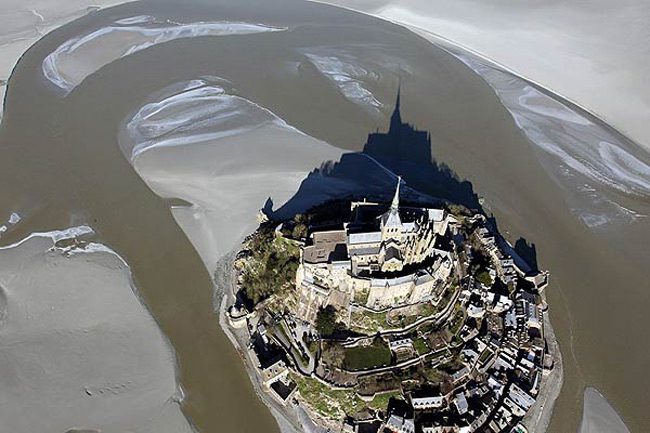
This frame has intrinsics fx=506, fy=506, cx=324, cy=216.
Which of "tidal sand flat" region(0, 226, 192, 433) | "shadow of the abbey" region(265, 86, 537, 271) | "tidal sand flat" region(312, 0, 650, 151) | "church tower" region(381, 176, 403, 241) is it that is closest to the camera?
"tidal sand flat" region(0, 226, 192, 433)

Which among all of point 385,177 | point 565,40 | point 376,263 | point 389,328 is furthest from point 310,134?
point 565,40

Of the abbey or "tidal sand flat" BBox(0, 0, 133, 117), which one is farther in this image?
"tidal sand flat" BBox(0, 0, 133, 117)

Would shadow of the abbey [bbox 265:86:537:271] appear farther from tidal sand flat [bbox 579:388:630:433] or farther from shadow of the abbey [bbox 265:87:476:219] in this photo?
tidal sand flat [bbox 579:388:630:433]

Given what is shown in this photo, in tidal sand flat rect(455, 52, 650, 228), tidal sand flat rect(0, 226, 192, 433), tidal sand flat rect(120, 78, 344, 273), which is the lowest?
tidal sand flat rect(0, 226, 192, 433)

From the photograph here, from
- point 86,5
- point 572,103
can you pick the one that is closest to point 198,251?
point 572,103

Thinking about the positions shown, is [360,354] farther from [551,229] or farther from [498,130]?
[498,130]

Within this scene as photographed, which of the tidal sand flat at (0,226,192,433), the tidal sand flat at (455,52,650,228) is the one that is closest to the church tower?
the tidal sand flat at (0,226,192,433)

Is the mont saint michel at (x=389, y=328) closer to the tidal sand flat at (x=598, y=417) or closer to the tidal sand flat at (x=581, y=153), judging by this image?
the tidal sand flat at (x=598, y=417)
